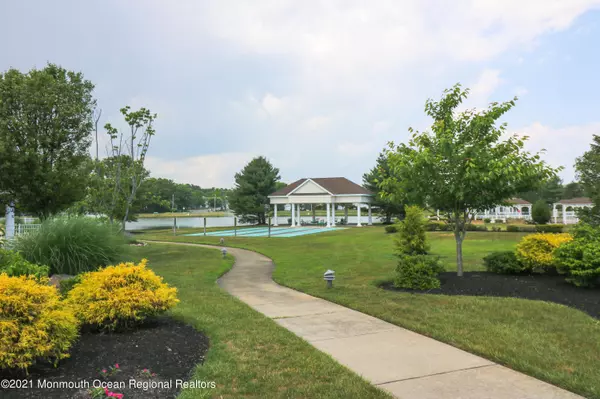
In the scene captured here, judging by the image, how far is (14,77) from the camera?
12852mm

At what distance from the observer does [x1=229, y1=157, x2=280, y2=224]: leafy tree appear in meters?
52.0

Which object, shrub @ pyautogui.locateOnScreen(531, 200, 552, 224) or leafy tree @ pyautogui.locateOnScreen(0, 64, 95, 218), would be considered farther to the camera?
shrub @ pyautogui.locateOnScreen(531, 200, 552, 224)

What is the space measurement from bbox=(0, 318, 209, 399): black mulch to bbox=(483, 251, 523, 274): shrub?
7542 millimetres

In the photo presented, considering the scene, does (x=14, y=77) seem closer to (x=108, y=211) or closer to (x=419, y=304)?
(x=108, y=211)

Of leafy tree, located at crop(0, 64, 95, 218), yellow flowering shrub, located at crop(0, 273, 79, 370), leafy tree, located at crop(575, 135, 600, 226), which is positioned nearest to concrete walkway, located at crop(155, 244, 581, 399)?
yellow flowering shrub, located at crop(0, 273, 79, 370)

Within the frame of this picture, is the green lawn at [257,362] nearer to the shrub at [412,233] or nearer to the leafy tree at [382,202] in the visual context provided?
the shrub at [412,233]

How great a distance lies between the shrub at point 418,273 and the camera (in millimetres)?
8516

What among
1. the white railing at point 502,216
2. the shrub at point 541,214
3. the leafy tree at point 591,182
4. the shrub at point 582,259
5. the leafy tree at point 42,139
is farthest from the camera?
the white railing at point 502,216

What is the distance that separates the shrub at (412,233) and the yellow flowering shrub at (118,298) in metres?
8.83

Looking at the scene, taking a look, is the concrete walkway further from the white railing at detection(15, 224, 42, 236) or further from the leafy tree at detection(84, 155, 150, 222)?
the leafy tree at detection(84, 155, 150, 222)

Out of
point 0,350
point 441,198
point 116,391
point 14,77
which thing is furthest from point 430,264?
point 14,77

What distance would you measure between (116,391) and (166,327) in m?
2.06

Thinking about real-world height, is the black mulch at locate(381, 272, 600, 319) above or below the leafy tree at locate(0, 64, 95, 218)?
below

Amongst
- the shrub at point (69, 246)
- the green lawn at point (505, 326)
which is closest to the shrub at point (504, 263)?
the green lawn at point (505, 326)
